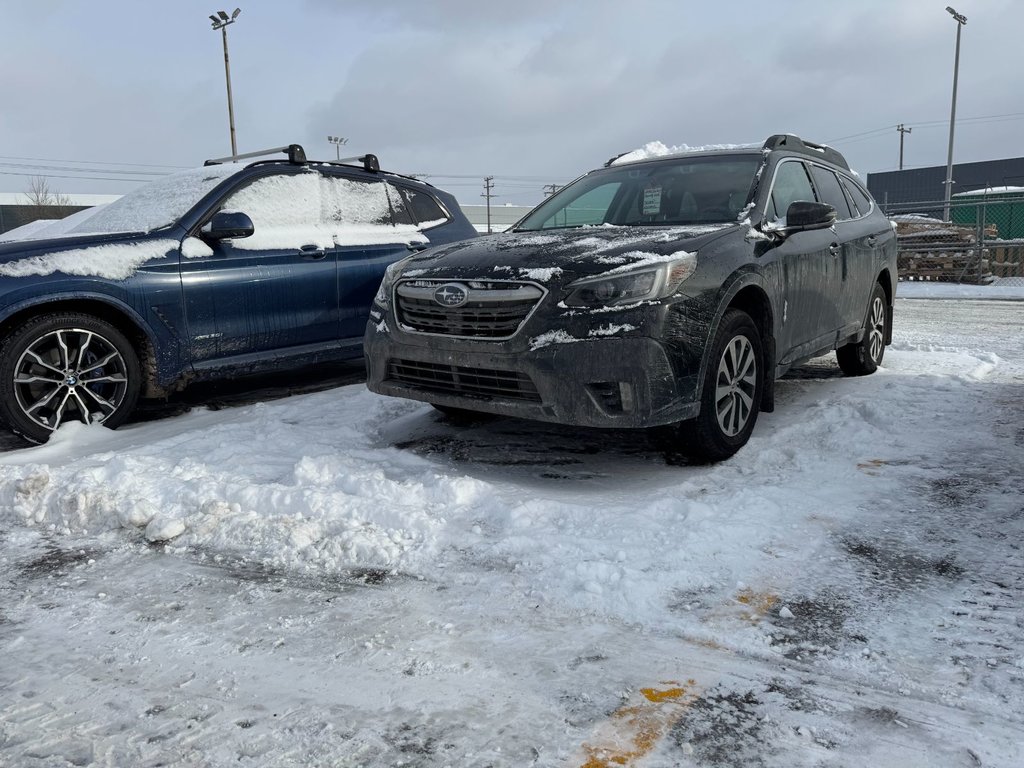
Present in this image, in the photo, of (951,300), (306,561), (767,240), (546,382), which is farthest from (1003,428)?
(951,300)

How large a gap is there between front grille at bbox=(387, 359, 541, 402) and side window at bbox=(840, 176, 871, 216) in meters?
3.69

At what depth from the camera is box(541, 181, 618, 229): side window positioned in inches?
202

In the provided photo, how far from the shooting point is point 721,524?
323cm

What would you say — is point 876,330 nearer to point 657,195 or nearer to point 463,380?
point 657,195

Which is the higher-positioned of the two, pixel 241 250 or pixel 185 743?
pixel 241 250

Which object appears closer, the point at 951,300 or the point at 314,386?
the point at 314,386

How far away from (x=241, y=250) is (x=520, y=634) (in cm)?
394

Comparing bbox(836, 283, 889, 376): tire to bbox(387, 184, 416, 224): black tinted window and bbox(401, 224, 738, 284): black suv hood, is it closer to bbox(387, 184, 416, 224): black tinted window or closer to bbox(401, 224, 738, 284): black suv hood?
bbox(401, 224, 738, 284): black suv hood

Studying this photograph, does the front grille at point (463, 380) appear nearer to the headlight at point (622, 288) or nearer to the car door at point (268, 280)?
the headlight at point (622, 288)

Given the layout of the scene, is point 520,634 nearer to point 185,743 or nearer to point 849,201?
point 185,743

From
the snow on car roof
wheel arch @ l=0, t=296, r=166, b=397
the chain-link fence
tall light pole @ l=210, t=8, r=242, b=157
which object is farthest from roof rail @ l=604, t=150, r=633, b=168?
tall light pole @ l=210, t=8, r=242, b=157

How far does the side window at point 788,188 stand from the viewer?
4.78 metres

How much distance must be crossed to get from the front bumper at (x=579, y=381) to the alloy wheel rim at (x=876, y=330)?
3229 millimetres

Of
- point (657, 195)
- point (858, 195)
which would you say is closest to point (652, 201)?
point (657, 195)
